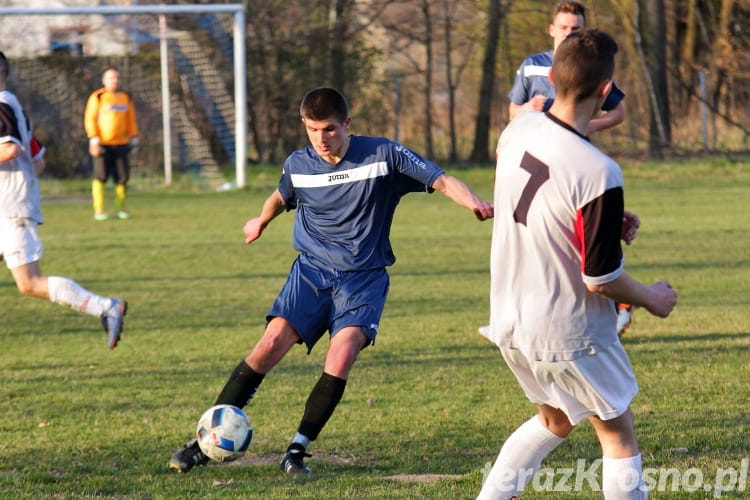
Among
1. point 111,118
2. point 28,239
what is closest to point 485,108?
point 111,118

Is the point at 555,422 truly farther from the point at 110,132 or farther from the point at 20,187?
the point at 110,132

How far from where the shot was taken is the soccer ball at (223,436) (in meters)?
4.56

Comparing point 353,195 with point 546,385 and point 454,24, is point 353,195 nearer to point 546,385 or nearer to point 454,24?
point 546,385

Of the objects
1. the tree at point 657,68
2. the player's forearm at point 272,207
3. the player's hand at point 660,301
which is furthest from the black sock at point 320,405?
the tree at point 657,68

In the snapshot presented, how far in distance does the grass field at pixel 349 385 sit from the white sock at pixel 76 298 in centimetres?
36

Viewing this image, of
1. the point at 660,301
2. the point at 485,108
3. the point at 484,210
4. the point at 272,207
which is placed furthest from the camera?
the point at 485,108

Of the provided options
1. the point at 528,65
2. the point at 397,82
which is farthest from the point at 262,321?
the point at 397,82

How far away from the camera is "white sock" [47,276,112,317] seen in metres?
7.34

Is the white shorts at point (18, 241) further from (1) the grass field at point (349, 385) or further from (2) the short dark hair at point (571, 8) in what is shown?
(2) the short dark hair at point (571, 8)

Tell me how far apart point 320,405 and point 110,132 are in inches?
481

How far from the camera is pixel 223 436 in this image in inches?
179

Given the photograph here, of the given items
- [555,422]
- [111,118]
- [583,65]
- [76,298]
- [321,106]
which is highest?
[583,65]

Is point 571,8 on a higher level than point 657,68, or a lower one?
higher

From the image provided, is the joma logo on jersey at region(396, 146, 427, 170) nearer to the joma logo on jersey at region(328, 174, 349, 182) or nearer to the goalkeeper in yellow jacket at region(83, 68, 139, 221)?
the joma logo on jersey at region(328, 174, 349, 182)
